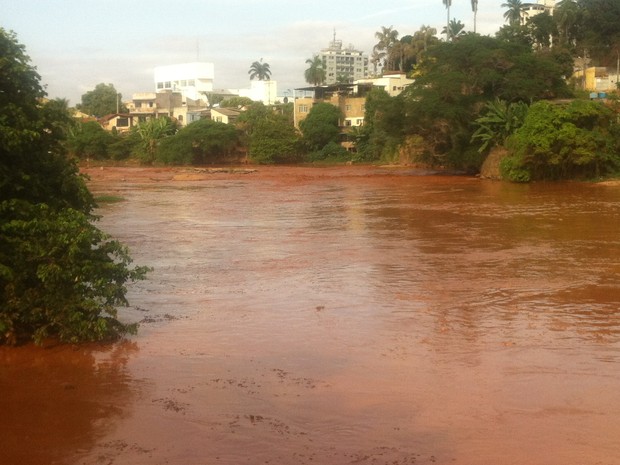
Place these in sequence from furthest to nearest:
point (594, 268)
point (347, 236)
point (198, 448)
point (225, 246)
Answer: point (347, 236)
point (225, 246)
point (594, 268)
point (198, 448)

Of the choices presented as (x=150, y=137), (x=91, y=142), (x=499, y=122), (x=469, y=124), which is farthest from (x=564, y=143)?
(x=91, y=142)

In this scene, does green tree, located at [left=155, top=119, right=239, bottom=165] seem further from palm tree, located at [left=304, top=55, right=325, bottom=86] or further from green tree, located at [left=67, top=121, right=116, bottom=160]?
palm tree, located at [left=304, top=55, right=325, bottom=86]

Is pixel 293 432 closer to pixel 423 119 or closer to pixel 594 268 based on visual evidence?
pixel 594 268

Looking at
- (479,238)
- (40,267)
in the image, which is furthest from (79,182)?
(479,238)

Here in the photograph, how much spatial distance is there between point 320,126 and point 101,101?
39.5m

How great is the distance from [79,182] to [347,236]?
36.6ft

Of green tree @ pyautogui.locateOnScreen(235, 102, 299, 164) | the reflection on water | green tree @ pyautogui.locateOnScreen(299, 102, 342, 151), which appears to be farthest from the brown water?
green tree @ pyautogui.locateOnScreen(299, 102, 342, 151)

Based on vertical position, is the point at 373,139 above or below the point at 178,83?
below

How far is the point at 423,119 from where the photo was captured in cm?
4253

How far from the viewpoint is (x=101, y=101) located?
305 ft

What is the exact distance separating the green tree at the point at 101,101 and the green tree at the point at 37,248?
81.6 metres

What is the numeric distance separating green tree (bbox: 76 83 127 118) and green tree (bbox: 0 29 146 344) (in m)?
81.6

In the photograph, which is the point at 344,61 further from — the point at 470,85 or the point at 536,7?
the point at 470,85

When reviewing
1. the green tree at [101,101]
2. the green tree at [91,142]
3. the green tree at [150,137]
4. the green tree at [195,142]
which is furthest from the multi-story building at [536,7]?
the green tree at [101,101]
